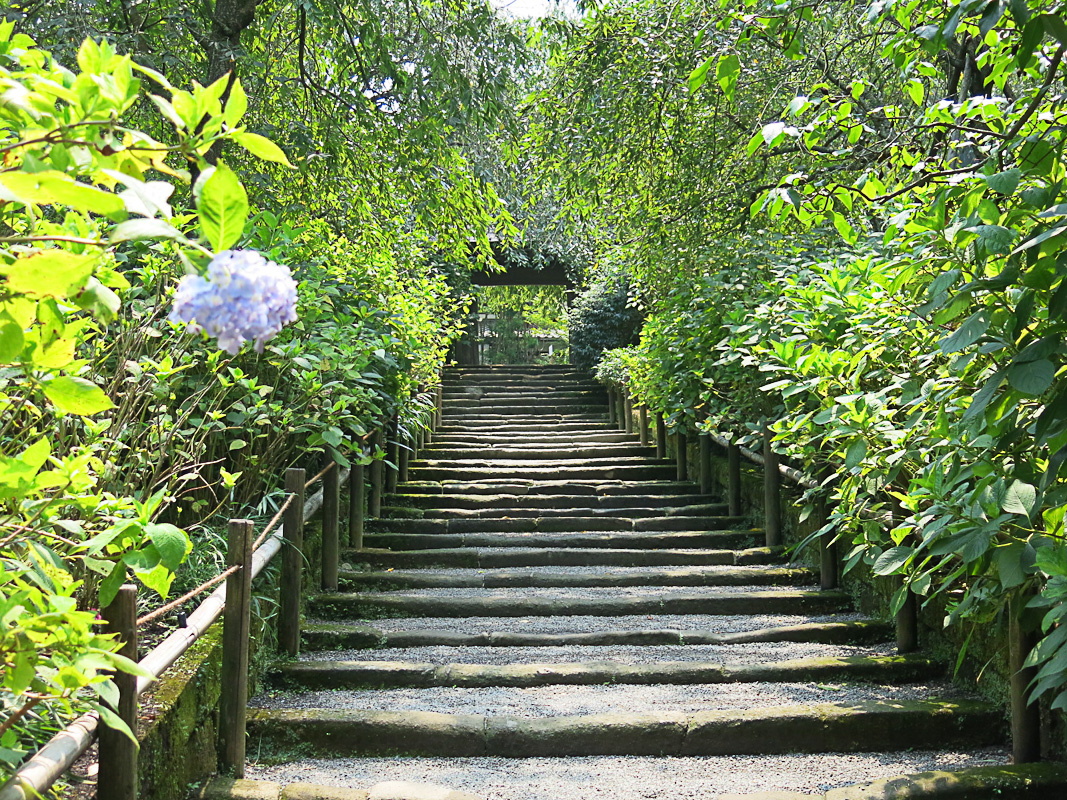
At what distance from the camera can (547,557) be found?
604 cm

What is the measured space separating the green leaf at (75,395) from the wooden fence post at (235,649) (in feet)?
5.64

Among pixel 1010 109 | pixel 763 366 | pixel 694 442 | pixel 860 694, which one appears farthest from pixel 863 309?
pixel 694 442

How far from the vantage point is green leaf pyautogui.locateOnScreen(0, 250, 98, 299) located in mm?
956

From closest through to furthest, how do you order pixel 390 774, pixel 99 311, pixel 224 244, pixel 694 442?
pixel 224 244, pixel 99 311, pixel 390 774, pixel 694 442

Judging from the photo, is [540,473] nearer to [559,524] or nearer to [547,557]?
[559,524]

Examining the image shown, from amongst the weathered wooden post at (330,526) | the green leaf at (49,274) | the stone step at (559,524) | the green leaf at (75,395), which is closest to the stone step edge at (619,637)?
the weathered wooden post at (330,526)

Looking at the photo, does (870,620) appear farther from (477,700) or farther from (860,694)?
(477,700)

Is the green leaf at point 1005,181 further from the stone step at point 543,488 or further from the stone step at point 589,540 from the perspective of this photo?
the stone step at point 543,488

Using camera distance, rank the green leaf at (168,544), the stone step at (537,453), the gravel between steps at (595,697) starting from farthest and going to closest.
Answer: the stone step at (537,453) → the gravel between steps at (595,697) → the green leaf at (168,544)

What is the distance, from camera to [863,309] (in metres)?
3.96

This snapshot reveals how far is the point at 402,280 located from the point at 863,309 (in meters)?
4.34

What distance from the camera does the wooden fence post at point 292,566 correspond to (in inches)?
155

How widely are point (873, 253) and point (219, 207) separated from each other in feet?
12.4

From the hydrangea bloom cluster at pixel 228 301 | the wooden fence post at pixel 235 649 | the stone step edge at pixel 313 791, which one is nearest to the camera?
the hydrangea bloom cluster at pixel 228 301
